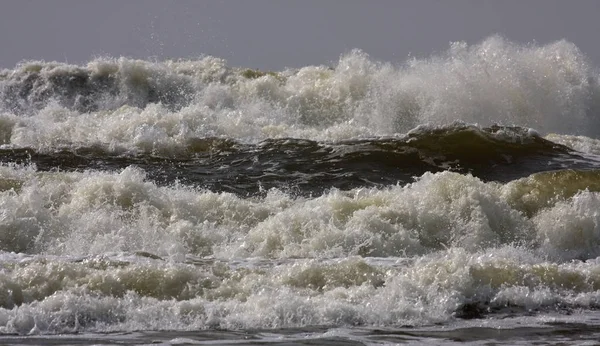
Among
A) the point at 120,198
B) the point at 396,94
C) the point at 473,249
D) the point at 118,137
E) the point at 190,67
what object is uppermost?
the point at 190,67

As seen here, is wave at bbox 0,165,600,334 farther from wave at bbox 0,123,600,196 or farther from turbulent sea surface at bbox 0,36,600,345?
wave at bbox 0,123,600,196

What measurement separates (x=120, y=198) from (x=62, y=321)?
3.29 meters

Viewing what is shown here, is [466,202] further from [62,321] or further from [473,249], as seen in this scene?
[62,321]

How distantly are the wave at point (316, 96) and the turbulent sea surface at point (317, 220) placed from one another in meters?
0.05

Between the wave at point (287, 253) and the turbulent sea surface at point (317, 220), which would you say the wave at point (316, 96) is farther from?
the wave at point (287, 253)

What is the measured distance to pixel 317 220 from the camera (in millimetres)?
8641

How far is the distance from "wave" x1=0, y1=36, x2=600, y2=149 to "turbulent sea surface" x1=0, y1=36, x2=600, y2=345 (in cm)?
5


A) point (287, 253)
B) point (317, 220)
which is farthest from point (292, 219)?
point (287, 253)

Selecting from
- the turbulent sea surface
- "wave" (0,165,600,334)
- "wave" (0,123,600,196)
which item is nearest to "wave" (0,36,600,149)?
the turbulent sea surface

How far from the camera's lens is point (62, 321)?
5957 millimetres

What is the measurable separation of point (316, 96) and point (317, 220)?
30.4 feet

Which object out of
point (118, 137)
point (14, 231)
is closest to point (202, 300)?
point (14, 231)

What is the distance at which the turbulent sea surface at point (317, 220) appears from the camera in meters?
6.13

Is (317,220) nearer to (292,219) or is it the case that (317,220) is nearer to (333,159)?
(292,219)
